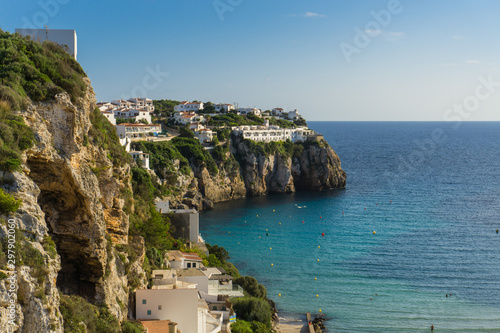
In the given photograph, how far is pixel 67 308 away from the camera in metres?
14.0

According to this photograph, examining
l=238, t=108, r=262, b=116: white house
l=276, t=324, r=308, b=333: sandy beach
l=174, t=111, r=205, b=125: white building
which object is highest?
l=238, t=108, r=262, b=116: white house

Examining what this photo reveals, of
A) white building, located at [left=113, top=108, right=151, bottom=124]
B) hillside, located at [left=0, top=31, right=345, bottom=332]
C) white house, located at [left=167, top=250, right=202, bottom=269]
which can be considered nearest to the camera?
hillside, located at [left=0, top=31, right=345, bottom=332]

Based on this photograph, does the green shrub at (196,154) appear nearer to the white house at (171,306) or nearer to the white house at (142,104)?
the white house at (142,104)

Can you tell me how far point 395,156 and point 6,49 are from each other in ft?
429

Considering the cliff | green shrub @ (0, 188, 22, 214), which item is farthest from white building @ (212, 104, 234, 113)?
green shrub @ (0, 188, 22, 214)

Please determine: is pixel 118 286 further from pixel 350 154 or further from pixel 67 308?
pixel 350 154

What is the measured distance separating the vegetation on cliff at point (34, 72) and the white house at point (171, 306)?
8905mm

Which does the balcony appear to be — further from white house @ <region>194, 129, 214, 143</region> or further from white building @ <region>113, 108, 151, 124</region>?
white building @ <region>113, 108, 151, 124</region>

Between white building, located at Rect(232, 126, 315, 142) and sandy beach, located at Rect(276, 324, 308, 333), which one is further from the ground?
white building, located at Rect(232, 126, 315, 142)

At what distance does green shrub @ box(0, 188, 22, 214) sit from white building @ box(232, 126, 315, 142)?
3225 inches

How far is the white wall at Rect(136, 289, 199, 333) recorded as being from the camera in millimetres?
20903

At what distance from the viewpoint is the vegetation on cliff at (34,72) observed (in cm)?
1542

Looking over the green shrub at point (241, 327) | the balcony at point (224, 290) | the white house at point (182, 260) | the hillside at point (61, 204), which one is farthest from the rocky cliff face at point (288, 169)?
the hillside at point (61, 204)

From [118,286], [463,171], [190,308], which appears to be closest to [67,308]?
[118,286]
